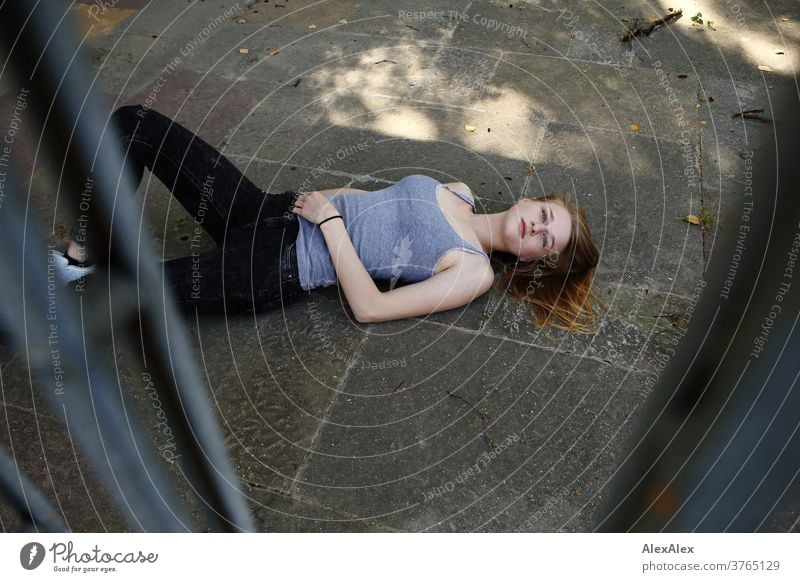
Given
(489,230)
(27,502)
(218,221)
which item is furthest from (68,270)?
(489,230)

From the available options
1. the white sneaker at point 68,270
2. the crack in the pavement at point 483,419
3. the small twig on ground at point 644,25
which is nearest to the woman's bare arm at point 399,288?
the crack in the pavement at point 483,419

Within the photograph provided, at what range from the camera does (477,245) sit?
1.97m

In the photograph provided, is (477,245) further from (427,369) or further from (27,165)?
(27,165)

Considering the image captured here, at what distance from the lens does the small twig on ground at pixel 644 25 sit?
294 centimetres

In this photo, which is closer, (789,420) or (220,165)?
(789,420)

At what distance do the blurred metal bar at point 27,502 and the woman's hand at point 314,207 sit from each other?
38.4 inches

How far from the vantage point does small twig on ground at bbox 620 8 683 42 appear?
9.65 feet

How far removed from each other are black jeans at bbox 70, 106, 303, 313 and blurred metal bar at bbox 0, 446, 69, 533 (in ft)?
1.98

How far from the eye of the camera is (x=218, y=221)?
2076 mm

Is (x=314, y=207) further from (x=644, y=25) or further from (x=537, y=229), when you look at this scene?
(x=644, y=25)

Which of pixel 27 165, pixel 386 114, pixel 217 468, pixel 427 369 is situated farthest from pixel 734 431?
pixel 386 114

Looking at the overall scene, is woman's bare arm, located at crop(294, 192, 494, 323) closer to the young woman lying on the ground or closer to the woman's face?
the young woman lying on the ground

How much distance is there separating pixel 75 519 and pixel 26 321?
1.94 feet
